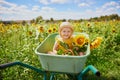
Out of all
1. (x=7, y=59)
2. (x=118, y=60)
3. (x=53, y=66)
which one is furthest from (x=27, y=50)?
(x=118, y=60)

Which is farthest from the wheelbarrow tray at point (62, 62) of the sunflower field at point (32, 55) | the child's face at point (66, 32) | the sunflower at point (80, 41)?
the sunflower field at point (32, 55)

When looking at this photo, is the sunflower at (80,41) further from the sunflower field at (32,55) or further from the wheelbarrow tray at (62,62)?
the sunflower field at (32,55)

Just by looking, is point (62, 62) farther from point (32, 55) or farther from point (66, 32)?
point (32, 55)

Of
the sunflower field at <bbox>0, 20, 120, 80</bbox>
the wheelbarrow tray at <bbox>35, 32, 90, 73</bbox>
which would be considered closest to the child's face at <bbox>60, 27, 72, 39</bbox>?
the sunflower field at <bbox>0, 20, 120, 80</bbox>

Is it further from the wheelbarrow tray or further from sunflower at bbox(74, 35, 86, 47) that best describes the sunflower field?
the wheelbarrow tray

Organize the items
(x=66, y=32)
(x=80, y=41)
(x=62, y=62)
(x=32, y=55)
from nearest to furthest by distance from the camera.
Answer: (x=62, y=62), (x=80, y=41), (x=66, y=32), (x=32, y=55)

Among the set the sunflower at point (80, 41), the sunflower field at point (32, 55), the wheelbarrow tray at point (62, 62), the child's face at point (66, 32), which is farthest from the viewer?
the sunflower field at point (32, 55)

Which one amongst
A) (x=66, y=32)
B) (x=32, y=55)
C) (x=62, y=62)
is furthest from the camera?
(x=32, y=55)

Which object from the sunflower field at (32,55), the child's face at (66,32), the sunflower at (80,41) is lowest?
the sunflower field at (32,55)

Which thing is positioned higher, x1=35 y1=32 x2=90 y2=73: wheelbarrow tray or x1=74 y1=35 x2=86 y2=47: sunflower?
x1=74 y1=35 x2=86 y2=47: sunflower

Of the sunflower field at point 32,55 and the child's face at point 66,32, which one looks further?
the sunflower field at point 32,55

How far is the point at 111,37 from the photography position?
6465mm

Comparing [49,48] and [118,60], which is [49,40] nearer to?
[49,48]

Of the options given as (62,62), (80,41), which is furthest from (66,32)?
(62,62)
